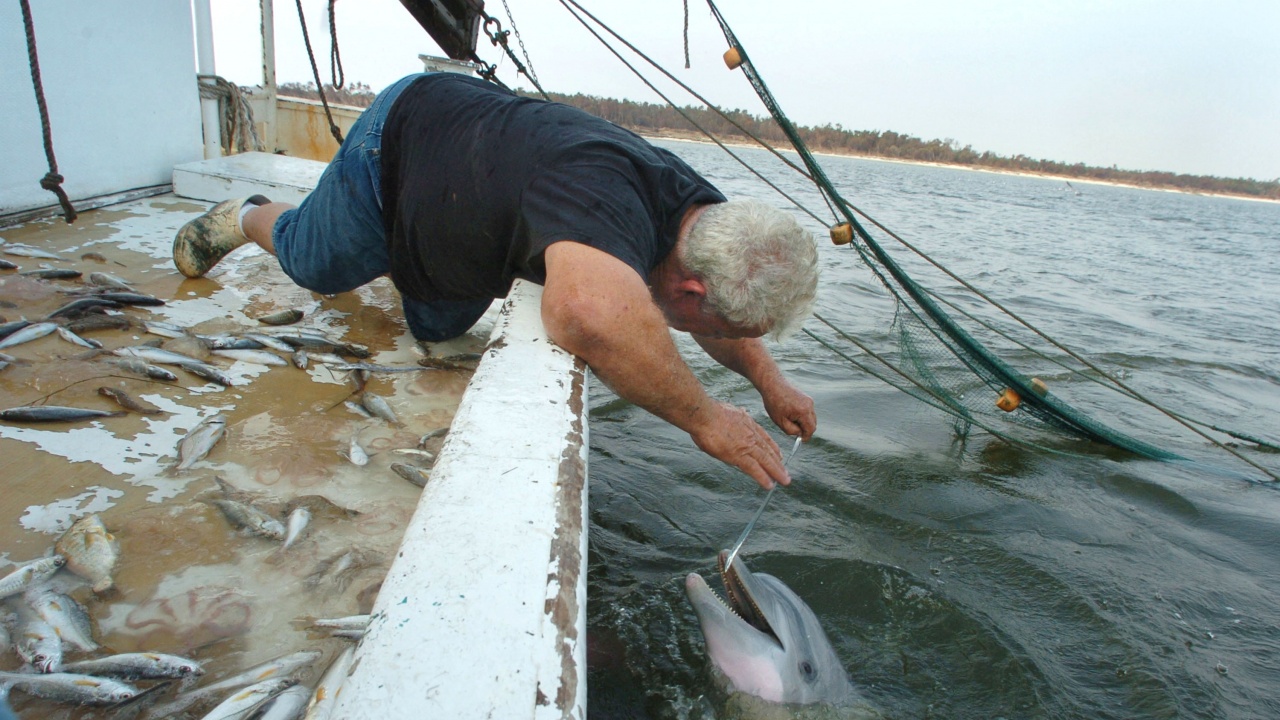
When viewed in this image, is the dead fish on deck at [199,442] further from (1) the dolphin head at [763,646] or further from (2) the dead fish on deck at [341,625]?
(1) the dolphin head at [763,646]

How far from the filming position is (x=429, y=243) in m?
2.63

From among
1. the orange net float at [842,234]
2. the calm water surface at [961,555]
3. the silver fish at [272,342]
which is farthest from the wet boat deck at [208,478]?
the orange net float at [842,234]

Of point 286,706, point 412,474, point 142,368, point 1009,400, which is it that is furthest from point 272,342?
point 1009,400

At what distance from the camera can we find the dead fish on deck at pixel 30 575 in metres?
1.60

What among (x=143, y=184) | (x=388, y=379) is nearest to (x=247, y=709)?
(x=388, y=379)

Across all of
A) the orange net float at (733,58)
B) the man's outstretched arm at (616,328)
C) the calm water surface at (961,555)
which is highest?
the orange net float at (733,58)

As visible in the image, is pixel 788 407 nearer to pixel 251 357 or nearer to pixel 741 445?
pixel 741 445

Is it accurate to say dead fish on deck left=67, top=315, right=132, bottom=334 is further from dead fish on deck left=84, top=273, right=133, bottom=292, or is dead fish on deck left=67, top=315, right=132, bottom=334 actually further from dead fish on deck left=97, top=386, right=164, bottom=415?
dead fish on deck left=97, top=386, right=164, bottom=415

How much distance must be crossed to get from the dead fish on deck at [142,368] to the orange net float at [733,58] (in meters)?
3.54

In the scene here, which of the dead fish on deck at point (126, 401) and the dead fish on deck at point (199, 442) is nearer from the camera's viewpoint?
the dead fish on deck at point (199, 442)

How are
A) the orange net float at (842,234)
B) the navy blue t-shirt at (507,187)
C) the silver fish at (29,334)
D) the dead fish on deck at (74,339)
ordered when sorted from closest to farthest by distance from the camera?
the navy blue t-shirt at (507,187) → the silver fish at (29,334) → the dead fish on deck at (74,339) → the orange net float at (842,234)

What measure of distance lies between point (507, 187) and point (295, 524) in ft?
4.10

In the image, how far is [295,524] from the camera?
6.63 ft

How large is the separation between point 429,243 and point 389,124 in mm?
588
